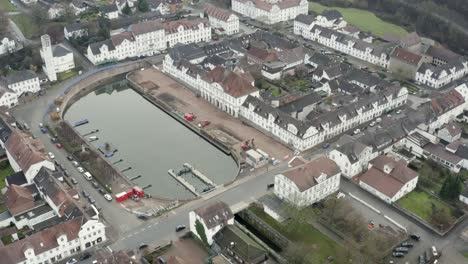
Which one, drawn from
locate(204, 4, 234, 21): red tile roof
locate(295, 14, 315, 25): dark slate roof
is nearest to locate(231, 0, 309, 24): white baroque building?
locate(295, 14, 315, 25): dark slate roof

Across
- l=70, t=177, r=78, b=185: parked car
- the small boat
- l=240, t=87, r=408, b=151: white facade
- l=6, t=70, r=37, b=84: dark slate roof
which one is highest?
l=6, t=70, r=37, b=84: dark slate roof

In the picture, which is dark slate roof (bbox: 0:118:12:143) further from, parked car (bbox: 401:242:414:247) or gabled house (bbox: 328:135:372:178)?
parked car (bbox: 401:242:414:247)

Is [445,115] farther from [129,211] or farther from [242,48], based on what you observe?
[129,211]

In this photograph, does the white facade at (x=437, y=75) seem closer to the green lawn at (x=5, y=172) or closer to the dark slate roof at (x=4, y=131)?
the dark slate roof at (x=4, y=131)

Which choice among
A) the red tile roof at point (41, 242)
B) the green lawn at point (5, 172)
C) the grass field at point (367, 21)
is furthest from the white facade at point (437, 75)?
the green lawn at point (5, 172)

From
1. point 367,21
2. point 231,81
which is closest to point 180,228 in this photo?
point 231,81

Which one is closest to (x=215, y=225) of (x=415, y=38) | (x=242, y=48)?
(x=242, y=48)

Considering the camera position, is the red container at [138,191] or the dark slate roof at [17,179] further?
the red container at [138,191]
